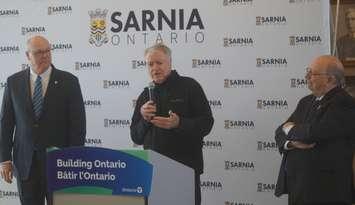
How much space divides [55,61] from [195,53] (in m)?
1.23

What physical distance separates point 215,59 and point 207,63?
7 cm

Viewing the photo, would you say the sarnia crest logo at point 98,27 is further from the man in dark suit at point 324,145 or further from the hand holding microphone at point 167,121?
the man in dark suit at point 324,145

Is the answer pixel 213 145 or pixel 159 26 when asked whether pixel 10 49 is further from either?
pixel 213 145

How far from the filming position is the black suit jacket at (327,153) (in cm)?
281

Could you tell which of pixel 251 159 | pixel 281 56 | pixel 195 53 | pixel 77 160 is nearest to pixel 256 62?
pixel 281 56

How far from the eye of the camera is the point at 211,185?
13.4ft

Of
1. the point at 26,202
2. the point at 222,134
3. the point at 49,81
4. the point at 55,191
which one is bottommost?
the point at 26,202

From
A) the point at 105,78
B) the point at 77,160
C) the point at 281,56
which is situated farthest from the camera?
the point at 105,78

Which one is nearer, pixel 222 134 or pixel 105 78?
pixel 222 134

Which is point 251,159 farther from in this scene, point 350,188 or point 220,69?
point 350,188

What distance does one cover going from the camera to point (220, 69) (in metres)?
4.03

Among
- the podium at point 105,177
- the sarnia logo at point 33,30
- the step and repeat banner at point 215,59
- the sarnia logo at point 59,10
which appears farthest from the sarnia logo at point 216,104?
the podium at point 105,177

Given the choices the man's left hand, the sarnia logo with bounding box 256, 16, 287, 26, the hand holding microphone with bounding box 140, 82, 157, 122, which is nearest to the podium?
the hand holding microphone with bounding box 140, 82, 157, 122

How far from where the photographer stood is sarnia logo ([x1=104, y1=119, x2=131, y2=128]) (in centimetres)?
431
